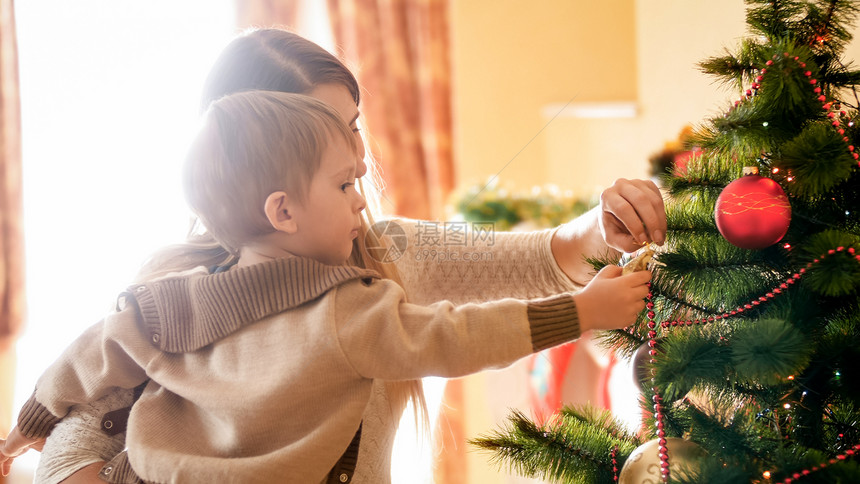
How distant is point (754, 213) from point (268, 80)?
647 millimetres

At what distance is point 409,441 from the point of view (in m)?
1.13

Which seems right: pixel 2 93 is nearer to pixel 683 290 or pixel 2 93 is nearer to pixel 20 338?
pixel 20 338

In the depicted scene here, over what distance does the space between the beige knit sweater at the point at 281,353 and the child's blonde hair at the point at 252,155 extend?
8cm

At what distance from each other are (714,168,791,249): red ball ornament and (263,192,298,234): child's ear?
0.45 m

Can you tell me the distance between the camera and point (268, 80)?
0.94 m

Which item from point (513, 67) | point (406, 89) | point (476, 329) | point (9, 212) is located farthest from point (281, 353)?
point (513, 67)

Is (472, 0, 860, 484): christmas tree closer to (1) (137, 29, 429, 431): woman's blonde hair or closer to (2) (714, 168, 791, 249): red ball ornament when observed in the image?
(2) (714, 168, 791, 249): red ball ornament

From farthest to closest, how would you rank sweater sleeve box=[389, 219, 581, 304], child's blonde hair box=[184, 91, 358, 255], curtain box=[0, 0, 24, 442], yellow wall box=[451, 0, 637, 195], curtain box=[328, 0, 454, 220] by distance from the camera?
yellow wall box=[451, 0, 637, 195] < curtain box=[328, 0, 454, 220] < curtain box=[0, 0, 24, 442] < sweater sleeve box=[389, 219, 581, 304] < child's blonde hair box=[184, 91, 358, 255]

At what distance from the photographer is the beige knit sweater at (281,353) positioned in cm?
68

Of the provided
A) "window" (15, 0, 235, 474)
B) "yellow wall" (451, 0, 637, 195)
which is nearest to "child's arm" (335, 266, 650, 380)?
"window" (15, 0, 235, 474)

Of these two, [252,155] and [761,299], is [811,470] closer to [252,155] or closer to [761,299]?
[761,299]

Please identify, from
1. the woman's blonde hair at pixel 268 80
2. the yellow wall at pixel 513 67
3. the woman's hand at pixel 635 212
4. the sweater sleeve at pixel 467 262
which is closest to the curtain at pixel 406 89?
the yellow wall at pixel 513 67

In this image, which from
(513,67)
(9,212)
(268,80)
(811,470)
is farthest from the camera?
(513,67)

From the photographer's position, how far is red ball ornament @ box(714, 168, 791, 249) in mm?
588
